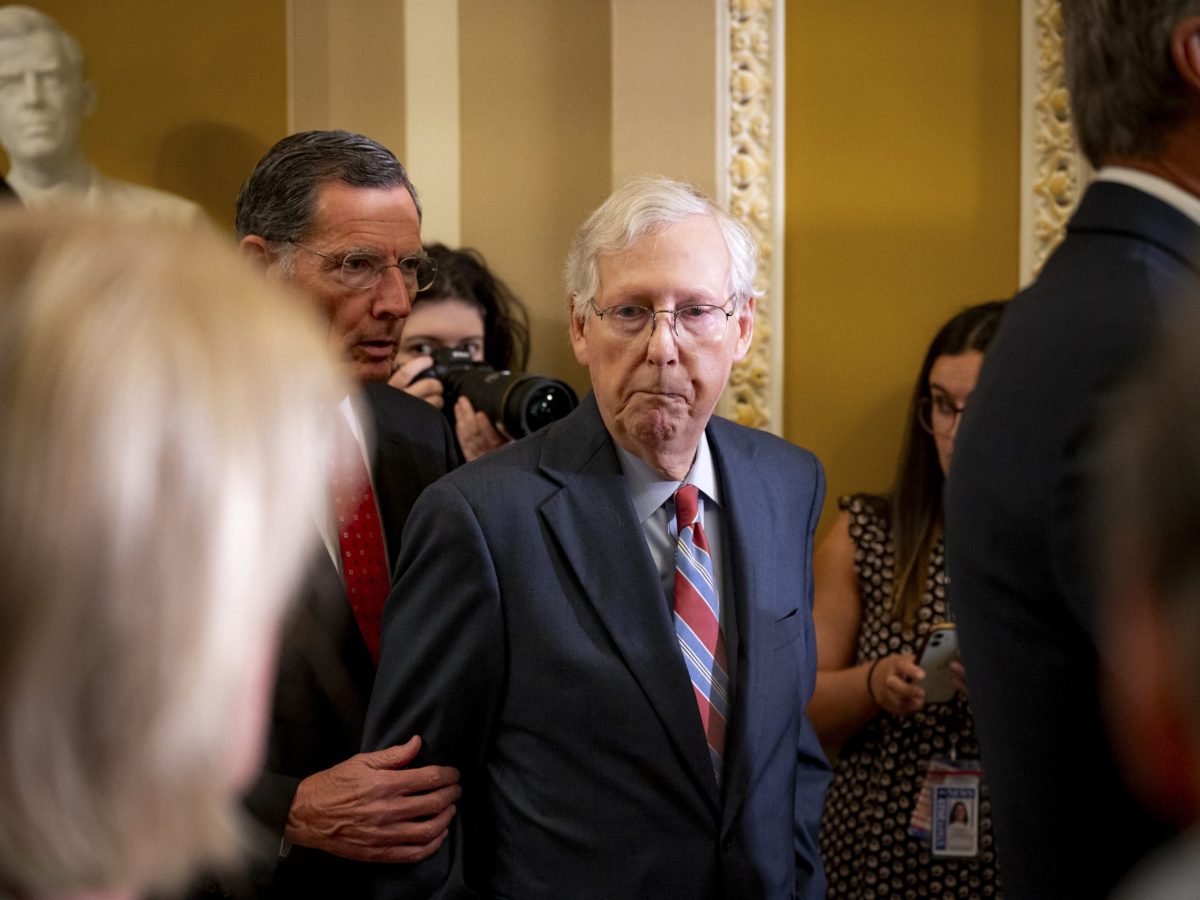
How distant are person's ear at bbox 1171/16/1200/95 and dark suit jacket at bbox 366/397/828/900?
85 centimetres

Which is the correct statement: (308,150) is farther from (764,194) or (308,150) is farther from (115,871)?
(115,871)

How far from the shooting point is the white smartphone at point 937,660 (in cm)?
238

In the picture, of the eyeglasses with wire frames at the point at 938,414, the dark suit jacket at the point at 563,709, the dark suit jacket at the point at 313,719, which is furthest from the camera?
the eyeglasses with wire frames at the point at 938,414

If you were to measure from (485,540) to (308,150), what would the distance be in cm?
68

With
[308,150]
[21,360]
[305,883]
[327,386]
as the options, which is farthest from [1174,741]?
[308,150]

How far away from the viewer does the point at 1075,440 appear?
3.28ft

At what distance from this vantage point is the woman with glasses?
2.44 metres

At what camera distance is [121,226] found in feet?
2.20

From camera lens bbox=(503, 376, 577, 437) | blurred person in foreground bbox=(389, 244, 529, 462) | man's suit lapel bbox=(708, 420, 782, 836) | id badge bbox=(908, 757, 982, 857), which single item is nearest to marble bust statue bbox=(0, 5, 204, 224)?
blurred person in foreground bbox=(389, 244, 529, 462)

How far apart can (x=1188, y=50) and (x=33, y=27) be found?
8.68 feet

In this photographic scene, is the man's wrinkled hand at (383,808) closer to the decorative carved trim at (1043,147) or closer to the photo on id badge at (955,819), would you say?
the photo on id badge at (955,819)

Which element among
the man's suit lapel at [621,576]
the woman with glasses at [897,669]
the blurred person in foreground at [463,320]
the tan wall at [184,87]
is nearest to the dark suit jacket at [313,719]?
the man's suit lapel at [621,576]

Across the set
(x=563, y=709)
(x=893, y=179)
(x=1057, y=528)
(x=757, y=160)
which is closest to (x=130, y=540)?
(x=1057, y=528)

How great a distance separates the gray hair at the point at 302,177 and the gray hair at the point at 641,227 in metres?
0.33
